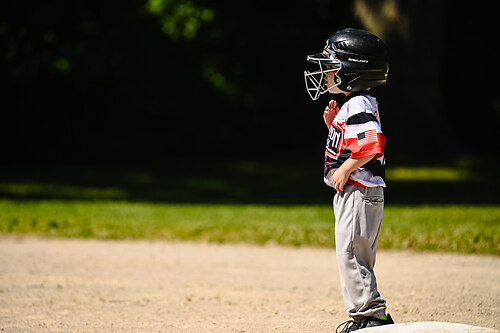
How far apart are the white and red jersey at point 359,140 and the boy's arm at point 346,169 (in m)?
0.03

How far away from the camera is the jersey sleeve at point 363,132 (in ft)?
12.8

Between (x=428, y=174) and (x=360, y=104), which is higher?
(x=360, y=104)

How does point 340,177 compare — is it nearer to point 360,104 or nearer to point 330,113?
point 360,104

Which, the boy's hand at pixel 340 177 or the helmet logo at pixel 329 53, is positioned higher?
the helmet logo at pixel 329 53

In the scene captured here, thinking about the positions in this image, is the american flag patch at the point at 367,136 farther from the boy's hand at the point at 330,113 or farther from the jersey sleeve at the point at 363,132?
the boy's hand at the point at 330,113

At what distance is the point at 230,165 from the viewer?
1734 cm

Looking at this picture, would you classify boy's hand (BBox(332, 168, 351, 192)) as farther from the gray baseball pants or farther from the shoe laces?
the shoe laces

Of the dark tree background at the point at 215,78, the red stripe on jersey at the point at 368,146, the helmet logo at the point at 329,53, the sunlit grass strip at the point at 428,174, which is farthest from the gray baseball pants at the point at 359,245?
the dark tree background at the point at 215,78

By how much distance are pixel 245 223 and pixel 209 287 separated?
347 cm

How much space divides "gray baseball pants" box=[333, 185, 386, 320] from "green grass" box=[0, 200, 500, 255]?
3.91m

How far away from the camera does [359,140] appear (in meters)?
3.92

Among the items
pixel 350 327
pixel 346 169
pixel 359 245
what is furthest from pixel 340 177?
pixel 350 327

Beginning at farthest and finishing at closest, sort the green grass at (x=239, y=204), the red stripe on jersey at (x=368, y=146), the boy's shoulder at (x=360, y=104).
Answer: the green grass at (x=239, y=204), the boy's shoulder at (x=360, y=104), the red stripe on jersey at (x=368, y=146)

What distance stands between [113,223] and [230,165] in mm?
8158
